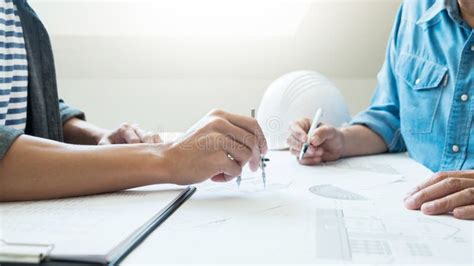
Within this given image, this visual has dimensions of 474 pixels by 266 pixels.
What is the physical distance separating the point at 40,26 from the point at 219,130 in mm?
543

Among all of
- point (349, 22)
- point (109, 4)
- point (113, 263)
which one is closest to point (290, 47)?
point (349, 22)

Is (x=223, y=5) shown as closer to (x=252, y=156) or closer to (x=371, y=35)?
(x=371, y=35)

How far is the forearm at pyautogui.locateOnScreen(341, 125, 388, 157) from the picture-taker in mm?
962

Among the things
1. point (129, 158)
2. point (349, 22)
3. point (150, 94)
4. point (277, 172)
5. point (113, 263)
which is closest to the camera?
point (113, 263)

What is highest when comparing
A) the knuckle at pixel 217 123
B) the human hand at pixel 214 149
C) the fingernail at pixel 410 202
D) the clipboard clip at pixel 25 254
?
the knuckle at pixel 217 123

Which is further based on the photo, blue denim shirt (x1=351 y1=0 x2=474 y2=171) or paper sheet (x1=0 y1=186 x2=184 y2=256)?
blue denim shirt (x1=351 y1=0 x2=474 y2=171)

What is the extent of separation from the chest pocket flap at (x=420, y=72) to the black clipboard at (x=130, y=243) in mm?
649

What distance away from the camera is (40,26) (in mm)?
874

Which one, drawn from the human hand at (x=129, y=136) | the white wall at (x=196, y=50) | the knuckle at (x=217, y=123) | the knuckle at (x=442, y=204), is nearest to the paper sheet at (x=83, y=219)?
the knuckle at (x=217, y=123)

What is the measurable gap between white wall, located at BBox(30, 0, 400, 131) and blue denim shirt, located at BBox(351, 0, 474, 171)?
0.39m

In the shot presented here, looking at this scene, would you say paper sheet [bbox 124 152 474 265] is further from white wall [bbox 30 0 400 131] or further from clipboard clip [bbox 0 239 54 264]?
white wall [bbox 30 0 400 131]

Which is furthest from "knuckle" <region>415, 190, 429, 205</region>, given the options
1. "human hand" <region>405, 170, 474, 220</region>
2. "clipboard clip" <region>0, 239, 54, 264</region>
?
"clipboard clip" <region>0, 239, 54, 264</region>

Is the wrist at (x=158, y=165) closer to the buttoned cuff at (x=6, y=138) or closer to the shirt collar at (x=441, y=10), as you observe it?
the buttoned cuff at (x=6, y=138)

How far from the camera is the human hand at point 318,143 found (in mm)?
888
